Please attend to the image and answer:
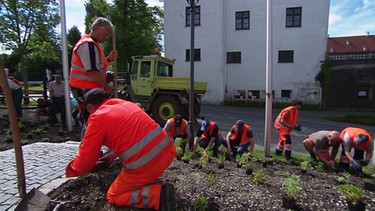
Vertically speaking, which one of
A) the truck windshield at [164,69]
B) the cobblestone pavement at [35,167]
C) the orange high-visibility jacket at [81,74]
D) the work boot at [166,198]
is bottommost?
the cobblestone pavement at [35,167]

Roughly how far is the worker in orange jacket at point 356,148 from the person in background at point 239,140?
1.82m

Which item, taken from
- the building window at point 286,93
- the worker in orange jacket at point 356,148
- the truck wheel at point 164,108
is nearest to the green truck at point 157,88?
the truck wheel at point 164,108

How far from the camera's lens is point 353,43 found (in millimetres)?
37500

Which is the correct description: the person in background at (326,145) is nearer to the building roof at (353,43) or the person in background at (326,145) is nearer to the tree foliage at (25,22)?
the tree foliage at (25,22)

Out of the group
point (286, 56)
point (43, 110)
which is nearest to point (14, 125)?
point (43, 110)

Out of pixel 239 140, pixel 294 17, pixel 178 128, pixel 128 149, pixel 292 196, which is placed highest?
→ pixel 294 17

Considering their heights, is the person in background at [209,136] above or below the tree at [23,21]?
below

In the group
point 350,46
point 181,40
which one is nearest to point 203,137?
point 181,40

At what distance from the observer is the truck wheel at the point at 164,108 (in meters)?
9.51

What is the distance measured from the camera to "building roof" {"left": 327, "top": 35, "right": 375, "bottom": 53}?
3616 centimetres

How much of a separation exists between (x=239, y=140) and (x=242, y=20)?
1566 cm

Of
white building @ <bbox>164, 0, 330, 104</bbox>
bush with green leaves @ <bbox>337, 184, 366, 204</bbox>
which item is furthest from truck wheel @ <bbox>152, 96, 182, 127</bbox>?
white building @ <bbox>164, 0, 330, 104</bbox>

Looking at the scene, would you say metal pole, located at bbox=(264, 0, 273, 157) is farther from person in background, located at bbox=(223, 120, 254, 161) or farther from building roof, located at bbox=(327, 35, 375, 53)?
building roof, located at bbox=(327, 35, 375, 53)

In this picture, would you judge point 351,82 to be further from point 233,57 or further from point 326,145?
point 326,145
